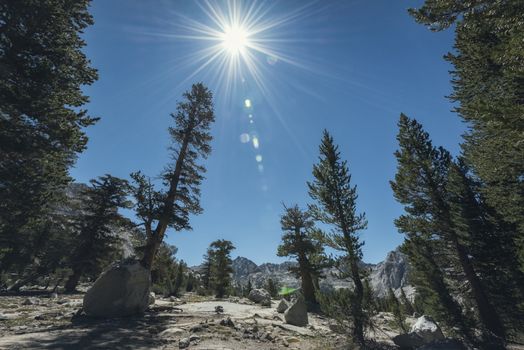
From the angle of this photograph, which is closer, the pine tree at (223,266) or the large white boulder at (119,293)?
the large white boulder at (119,293)

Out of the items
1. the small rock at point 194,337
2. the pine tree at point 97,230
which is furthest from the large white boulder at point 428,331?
the pine tree at point 97,230

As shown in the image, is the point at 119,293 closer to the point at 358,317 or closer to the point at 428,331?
the point at 358,317

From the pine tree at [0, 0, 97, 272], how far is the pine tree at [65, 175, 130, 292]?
43.6ft

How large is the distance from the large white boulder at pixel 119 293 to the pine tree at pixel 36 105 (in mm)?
4248

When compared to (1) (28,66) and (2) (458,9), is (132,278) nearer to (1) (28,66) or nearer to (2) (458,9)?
(1) (28,66)

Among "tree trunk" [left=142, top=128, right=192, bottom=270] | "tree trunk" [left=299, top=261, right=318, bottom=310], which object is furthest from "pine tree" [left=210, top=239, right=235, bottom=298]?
"tree trunk" [left=142, top=128, right=192, bottom=270]

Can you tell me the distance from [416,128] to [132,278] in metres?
22.6

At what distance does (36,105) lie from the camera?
9875mm

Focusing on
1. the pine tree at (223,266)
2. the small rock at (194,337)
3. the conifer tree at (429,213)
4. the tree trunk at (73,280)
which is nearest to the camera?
the small rock at (194,337)

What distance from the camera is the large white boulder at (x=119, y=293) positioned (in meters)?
10.8

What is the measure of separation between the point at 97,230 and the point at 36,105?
1874 centimetres

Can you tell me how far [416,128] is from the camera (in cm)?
2050

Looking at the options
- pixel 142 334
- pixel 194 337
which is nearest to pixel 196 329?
pixel 194 337

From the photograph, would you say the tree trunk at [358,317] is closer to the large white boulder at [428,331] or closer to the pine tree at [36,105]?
the large white boulder at [428,331]
